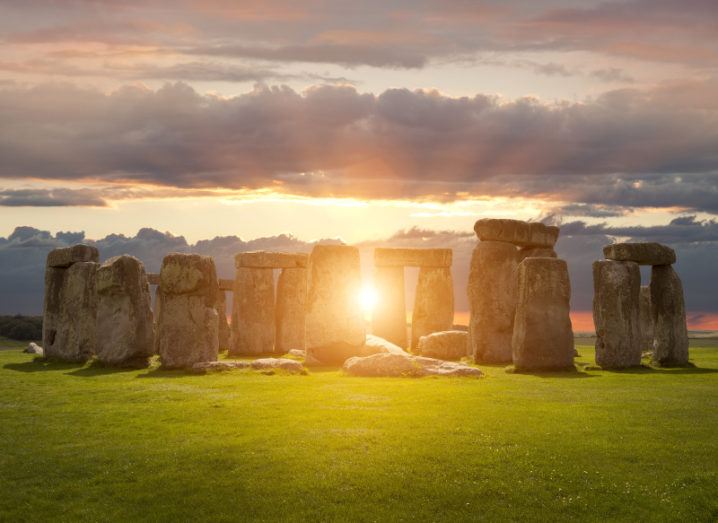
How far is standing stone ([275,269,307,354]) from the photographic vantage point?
112 ft

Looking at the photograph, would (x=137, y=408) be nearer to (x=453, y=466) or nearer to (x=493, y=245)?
(x=453, y=466)

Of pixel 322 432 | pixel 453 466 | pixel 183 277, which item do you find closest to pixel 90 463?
pixel 322 432

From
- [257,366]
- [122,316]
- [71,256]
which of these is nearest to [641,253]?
[257,366]

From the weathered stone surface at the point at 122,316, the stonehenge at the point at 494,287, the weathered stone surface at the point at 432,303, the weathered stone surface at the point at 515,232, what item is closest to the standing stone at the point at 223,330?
the weathered stone surface at the point at 432,303

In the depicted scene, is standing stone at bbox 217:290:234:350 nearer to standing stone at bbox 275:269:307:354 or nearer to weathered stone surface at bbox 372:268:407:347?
standing stone at bbox 275:269:307:354

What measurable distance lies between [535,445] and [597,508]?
2.35 meters

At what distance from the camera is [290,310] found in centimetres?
3419

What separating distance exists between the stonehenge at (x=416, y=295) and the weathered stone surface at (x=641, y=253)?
11.0 meters

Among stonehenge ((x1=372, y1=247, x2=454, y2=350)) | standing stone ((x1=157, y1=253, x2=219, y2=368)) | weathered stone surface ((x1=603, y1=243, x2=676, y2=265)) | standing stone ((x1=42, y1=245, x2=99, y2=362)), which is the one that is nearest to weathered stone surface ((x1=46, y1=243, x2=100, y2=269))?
standing stone ((x1=42, y1=245, x2=99, y2=362))

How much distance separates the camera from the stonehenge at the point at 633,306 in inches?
957

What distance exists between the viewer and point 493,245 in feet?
92.6

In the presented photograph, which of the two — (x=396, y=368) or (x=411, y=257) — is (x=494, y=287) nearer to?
(x=396, y=368)

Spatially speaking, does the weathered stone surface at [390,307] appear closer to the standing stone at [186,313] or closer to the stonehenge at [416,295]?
the stonehenge at [416,295]

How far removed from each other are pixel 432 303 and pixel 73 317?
52.2 feet
